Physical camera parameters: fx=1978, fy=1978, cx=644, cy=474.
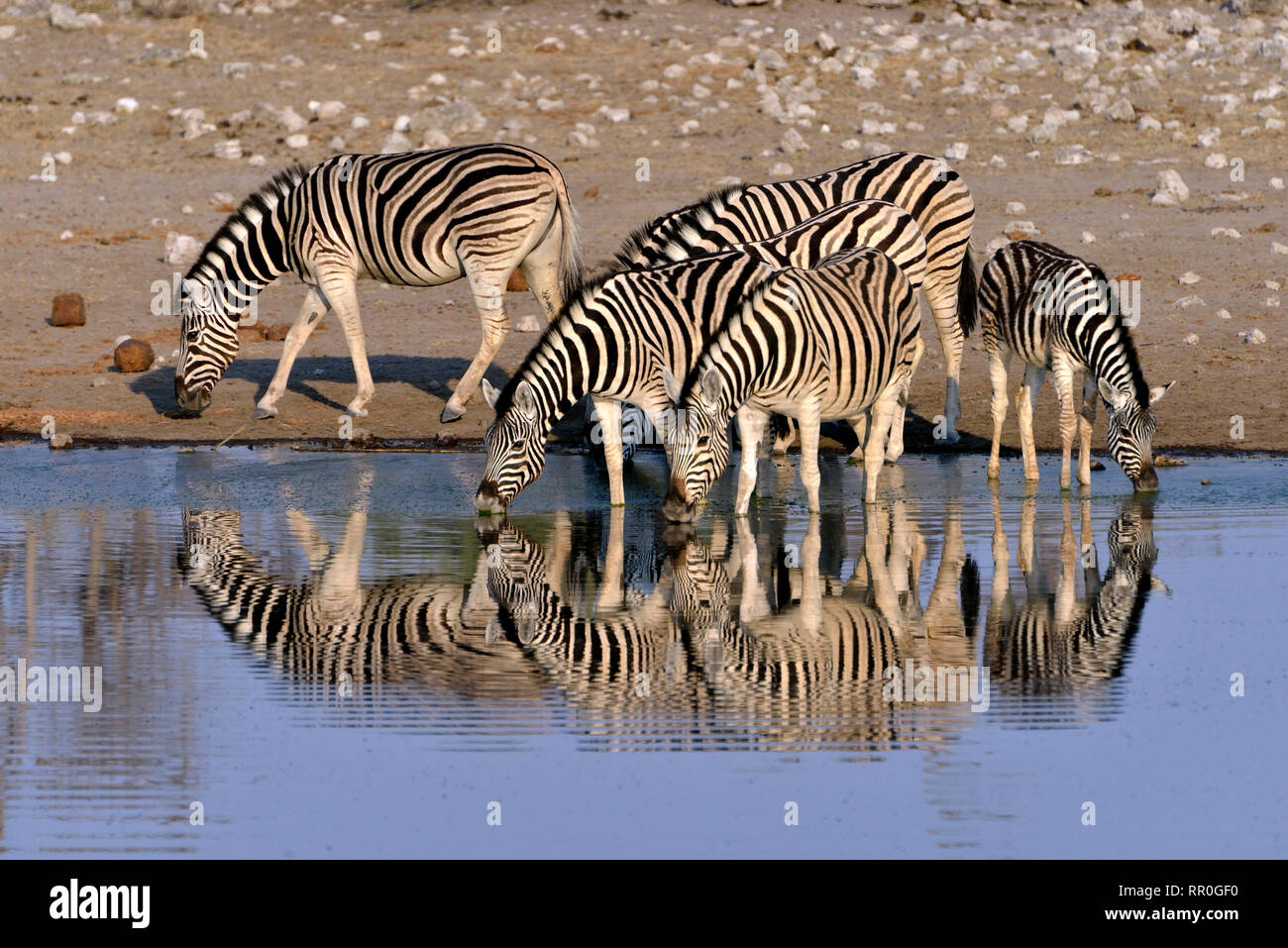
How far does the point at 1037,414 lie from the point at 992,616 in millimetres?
6633

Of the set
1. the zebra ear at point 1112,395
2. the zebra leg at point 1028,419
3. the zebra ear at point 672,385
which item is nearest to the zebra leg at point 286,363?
the zebra ear at point 672,385

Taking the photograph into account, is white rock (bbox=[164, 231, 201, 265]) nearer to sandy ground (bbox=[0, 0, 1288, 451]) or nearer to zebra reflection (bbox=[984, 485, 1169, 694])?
sandy ground (bbox=[0, 0, 1288, 451])

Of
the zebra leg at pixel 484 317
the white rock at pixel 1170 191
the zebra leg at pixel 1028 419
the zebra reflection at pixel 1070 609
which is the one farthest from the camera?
the white rock at pixel 1170 191

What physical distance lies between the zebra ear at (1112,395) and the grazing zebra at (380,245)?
4.62m

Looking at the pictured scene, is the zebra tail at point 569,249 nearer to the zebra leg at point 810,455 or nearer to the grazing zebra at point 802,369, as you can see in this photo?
the grazing zebra at point 802,369

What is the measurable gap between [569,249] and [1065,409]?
4.58 m

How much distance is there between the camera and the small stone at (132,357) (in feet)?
54.3

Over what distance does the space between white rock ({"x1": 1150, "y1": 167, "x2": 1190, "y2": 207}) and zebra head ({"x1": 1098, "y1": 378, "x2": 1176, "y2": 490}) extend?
338 inches

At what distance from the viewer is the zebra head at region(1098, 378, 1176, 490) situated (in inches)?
483

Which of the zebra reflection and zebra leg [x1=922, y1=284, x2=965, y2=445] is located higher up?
zebra leg [x1=922, y1=284, x2=965, y2=445]

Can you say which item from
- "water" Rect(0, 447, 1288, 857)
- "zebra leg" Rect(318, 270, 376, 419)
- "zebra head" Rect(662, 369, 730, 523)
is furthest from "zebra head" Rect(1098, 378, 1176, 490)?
"zebra leg" Rect(318, 270, 376, 419)

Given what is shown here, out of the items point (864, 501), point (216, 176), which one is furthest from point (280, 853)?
point (216, 176)

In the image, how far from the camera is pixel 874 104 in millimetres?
23859

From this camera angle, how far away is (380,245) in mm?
15328
